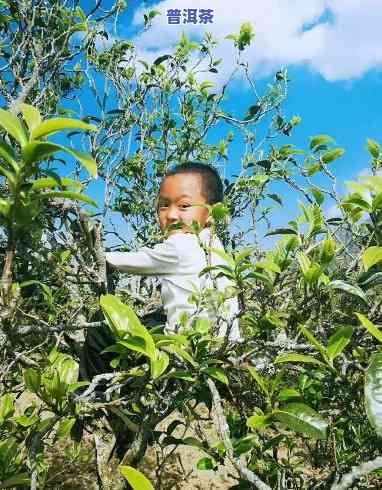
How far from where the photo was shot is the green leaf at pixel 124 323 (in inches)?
51.8

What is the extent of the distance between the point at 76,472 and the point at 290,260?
9.73ft

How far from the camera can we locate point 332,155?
8.16 ft

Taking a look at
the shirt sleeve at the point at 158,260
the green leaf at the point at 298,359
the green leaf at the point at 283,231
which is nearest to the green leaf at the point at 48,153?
the green leaf at the point at 298,359

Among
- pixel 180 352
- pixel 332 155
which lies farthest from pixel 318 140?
pixel 180 352

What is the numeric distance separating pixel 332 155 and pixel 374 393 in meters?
1.62

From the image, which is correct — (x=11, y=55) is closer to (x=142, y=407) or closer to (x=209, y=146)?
(x=209, y=146)

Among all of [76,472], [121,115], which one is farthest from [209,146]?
[76,472]

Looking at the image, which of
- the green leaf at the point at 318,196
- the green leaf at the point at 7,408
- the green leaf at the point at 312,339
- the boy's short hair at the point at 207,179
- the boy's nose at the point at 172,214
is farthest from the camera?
the boy's short hair at the point at 207,179

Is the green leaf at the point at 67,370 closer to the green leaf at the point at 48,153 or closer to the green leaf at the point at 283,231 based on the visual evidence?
the green leaf at the point at 48,153

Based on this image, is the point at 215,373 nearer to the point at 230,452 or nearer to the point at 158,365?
the point at 158,365

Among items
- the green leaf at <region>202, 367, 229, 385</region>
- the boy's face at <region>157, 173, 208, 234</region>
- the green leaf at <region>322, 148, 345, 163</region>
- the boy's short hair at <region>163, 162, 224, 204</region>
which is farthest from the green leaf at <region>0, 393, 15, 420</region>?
the green leaf at <region>322, 148, 345, 163</region>

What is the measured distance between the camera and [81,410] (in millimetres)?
1432

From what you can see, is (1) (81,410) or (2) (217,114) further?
(2) (217,114)

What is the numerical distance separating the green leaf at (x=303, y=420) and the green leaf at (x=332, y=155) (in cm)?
150
